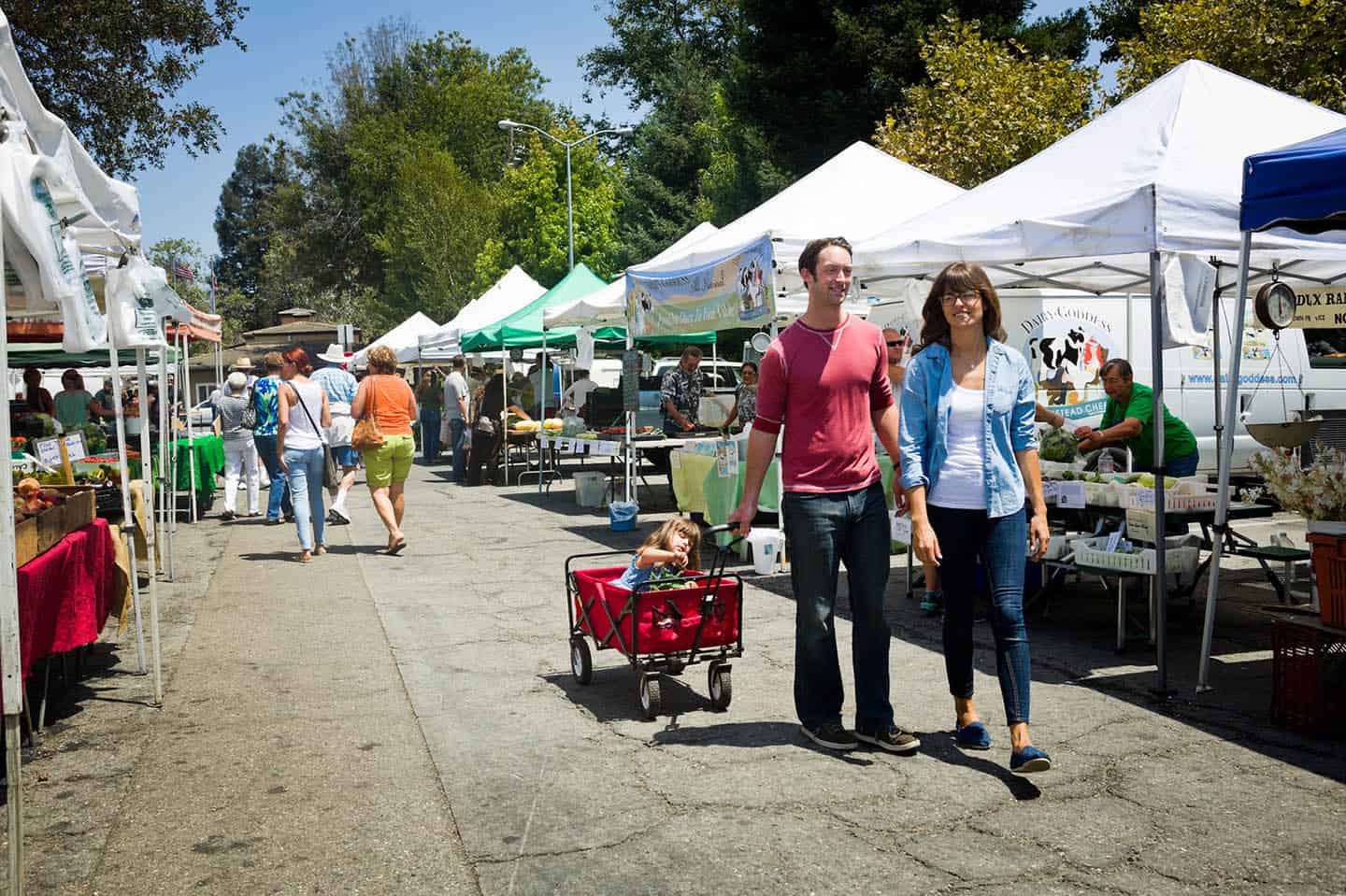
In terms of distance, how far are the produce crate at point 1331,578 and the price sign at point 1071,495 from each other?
1.99 metres

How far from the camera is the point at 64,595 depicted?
603cm

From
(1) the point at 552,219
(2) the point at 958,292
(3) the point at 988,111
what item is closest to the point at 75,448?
(2) the point at 958,292

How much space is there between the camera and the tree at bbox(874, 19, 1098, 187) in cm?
2039

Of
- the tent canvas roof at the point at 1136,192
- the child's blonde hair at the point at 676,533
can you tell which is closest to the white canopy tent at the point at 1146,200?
the tent canvas roof at the point at 1136,192

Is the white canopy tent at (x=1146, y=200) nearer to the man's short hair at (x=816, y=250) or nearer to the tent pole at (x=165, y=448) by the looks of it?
the man's short hair at (x=816, y=250)

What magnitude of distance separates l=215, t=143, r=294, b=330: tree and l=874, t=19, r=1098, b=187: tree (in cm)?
9451

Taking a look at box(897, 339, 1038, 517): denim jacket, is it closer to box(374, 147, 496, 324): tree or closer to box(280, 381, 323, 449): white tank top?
box(280, 381, 323, 449): white tank top

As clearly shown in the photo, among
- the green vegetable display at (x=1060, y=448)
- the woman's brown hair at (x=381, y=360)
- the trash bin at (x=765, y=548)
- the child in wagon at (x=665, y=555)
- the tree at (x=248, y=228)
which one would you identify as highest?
the tree at (x=248, y=228)

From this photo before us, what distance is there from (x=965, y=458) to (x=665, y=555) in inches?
69.8

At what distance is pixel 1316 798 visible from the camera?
466cm

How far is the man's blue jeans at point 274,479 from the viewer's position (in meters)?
13.9

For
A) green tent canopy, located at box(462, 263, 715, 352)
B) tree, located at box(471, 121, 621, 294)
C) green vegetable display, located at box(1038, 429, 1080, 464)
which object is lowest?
green vegetable display, located at box(1038, 429, 1080, 464)

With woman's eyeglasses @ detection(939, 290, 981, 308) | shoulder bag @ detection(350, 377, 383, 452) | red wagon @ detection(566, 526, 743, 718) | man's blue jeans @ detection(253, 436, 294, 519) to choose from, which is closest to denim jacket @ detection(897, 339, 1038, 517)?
woman's eyeglasses @ detection(939, 290, 981, 308)

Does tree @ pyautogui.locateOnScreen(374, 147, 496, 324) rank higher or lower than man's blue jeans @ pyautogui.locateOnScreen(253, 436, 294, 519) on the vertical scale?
higher
